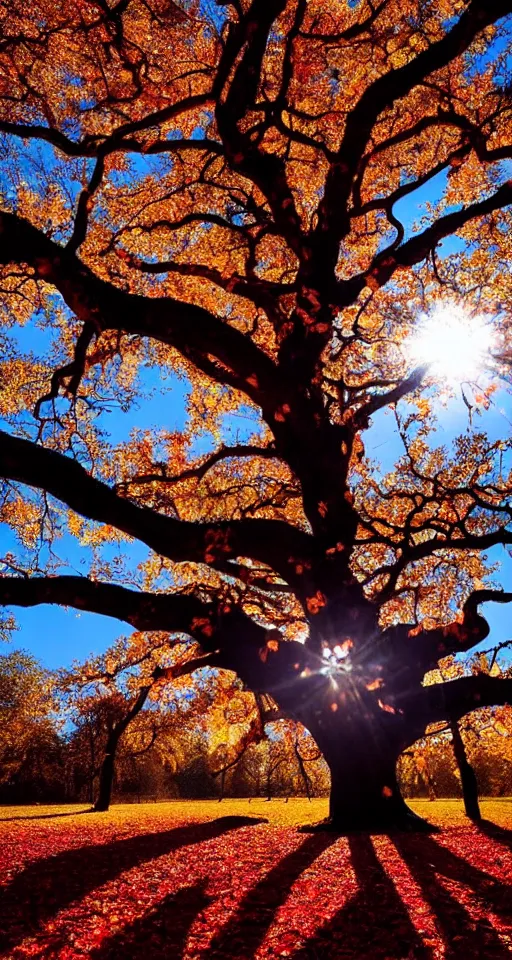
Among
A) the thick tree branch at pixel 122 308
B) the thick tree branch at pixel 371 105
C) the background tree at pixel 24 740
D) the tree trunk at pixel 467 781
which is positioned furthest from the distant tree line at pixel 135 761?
the thick tree branch at pixel 371 105

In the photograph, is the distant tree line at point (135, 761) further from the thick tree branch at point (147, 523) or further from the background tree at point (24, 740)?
the thick tree branch at point (147, 523)

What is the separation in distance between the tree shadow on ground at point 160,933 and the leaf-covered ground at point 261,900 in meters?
0.01

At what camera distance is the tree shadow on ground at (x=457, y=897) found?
400 cm

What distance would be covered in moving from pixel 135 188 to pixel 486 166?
8.02 m

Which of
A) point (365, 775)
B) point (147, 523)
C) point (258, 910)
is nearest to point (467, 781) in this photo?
point (365, 775)

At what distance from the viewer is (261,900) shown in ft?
16.8

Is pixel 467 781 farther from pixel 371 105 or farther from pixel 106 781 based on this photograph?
pixel 371 105

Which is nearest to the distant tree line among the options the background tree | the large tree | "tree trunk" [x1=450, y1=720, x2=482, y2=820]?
the background tree

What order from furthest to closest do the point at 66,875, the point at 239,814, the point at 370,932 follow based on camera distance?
the point at 239,814, the point at 66,875, the point at 370,932

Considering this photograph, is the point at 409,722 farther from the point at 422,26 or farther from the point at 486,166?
the point at 422,26

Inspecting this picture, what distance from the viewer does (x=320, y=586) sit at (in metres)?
10.2

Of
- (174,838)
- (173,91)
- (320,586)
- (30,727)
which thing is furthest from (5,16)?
(30,727)

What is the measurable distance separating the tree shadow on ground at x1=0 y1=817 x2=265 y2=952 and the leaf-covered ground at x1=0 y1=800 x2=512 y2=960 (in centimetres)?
2

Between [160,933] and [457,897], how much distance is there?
8.55ft
